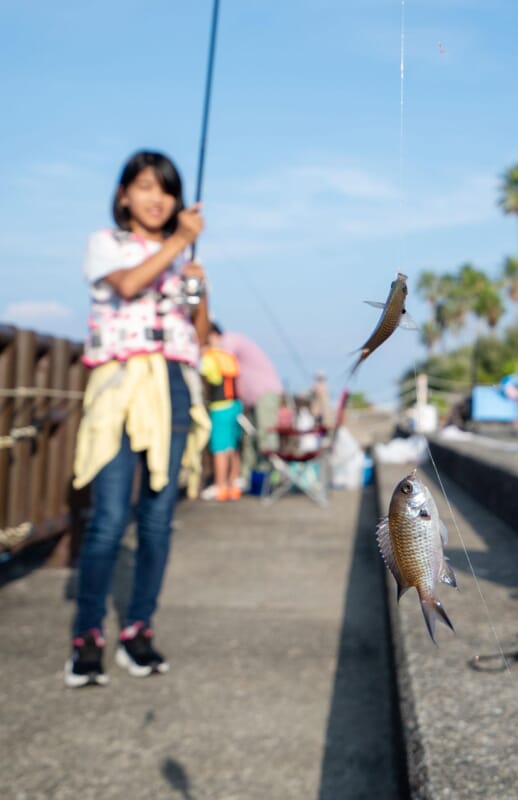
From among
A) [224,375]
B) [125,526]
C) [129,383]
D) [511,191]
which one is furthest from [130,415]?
[511,191]

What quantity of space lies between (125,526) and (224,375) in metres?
5.96

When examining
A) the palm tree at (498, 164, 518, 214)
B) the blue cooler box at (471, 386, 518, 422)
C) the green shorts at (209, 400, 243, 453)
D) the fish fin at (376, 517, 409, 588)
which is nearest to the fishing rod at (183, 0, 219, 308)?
the fish fin at (376, 517, 409, 588)

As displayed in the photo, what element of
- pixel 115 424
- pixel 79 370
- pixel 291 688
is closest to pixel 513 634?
pixel 291 688

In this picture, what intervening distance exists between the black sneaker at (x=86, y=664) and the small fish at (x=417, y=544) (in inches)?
104

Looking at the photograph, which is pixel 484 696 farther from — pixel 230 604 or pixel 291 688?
pixel 230 604

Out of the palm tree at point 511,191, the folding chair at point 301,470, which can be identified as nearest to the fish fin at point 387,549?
the folding chair at point 301,470

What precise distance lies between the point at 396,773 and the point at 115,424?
1.55 metres

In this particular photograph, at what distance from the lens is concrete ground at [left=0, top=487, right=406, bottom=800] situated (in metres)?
2.68

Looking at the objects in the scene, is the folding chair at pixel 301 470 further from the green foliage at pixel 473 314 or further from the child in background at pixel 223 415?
the green foliage at pixel 473 314

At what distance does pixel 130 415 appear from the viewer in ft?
11.1

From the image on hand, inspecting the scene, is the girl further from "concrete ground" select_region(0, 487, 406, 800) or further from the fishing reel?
"concrete ground" select_region(0, 487, 406, 800)

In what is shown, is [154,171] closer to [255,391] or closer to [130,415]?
[130,415]

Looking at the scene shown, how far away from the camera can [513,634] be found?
Answer: 301 centimetres

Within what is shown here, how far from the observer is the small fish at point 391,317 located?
867 mm
